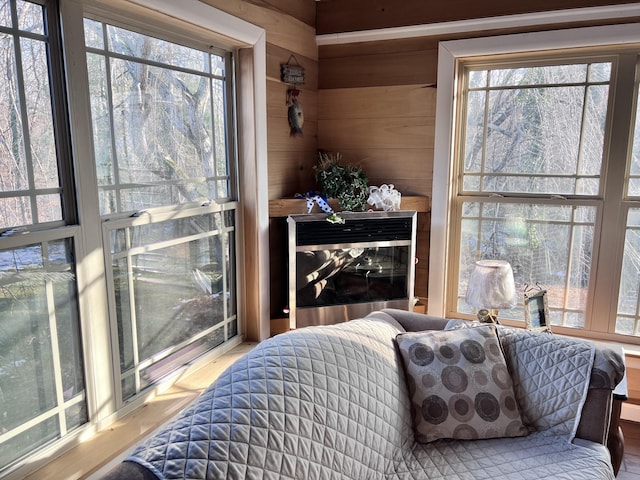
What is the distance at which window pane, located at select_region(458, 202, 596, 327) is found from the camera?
2857mm

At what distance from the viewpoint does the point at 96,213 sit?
1.86 m

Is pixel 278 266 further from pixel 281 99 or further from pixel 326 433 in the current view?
pixel 326 433

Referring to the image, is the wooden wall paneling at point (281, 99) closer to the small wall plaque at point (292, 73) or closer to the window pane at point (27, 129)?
the small wall plaque at point (292, 73)

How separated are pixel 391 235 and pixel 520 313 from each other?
97cm

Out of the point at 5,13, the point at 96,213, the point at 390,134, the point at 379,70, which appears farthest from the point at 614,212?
the point at 5,13

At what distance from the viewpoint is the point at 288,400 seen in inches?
52.8

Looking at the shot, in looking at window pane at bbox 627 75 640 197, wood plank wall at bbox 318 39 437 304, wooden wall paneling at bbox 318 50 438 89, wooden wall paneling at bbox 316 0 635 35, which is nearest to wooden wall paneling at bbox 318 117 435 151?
wood plank wall at bbox 318 39 437 304

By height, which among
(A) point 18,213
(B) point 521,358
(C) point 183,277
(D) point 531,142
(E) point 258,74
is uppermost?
(E) point 258,74

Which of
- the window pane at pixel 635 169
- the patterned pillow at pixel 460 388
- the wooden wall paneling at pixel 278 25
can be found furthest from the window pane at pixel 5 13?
the window pane at pixel 635 169

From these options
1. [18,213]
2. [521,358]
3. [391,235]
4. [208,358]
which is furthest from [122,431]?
[391,235]

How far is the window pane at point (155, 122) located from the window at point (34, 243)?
185mm

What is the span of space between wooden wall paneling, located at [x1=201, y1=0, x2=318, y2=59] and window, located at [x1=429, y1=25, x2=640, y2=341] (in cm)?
95

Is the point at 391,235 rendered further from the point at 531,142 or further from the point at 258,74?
the point at 258,74

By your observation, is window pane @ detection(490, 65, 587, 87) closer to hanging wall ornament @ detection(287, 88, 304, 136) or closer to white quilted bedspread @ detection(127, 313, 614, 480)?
hanging wall ornament @ detection(287, 88, 304, 136)
